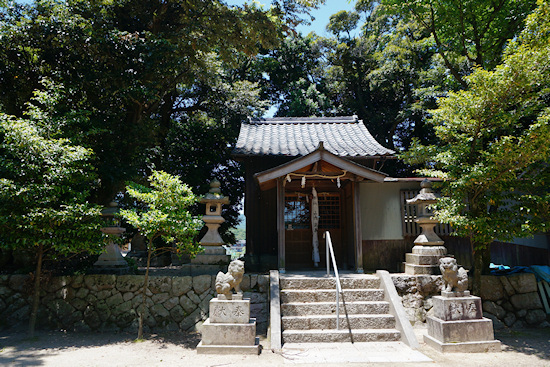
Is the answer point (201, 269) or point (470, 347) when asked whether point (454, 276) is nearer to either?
point (470, 347)

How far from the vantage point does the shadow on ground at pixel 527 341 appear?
20.3ft

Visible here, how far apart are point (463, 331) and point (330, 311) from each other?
8.04ft

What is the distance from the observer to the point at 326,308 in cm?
701

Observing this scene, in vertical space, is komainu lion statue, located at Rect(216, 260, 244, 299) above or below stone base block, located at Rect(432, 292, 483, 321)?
above

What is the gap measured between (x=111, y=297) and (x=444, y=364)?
23.1ft

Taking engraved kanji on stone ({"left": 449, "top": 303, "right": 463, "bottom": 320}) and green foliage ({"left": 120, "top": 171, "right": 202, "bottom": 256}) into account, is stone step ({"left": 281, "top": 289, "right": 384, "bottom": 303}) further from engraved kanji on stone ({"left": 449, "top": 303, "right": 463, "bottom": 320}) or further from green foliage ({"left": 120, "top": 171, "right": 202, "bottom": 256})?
green foliage ({"left": 120, "top": 171, "right": 202, "bottom": 256})

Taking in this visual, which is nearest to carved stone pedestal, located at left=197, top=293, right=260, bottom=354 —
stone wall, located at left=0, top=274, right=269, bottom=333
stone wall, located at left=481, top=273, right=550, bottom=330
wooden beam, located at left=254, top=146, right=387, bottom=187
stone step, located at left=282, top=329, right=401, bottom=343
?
stone step, located at left=282, top=329, right=401, bottom=343

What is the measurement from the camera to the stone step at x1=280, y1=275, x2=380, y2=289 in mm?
7547

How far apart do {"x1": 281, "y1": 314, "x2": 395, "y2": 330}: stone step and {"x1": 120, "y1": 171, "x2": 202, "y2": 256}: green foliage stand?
2467 mm

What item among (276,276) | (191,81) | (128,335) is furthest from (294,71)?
(128,335)

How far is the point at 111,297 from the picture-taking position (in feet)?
25.8

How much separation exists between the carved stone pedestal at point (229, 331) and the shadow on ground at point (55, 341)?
0.75 metres

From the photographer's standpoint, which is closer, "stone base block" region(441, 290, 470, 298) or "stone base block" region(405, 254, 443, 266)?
"stone base block" region(441, 290, 470, 298)

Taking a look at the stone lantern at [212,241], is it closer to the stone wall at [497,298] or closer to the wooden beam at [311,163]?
the wooden beam at [311,163]
